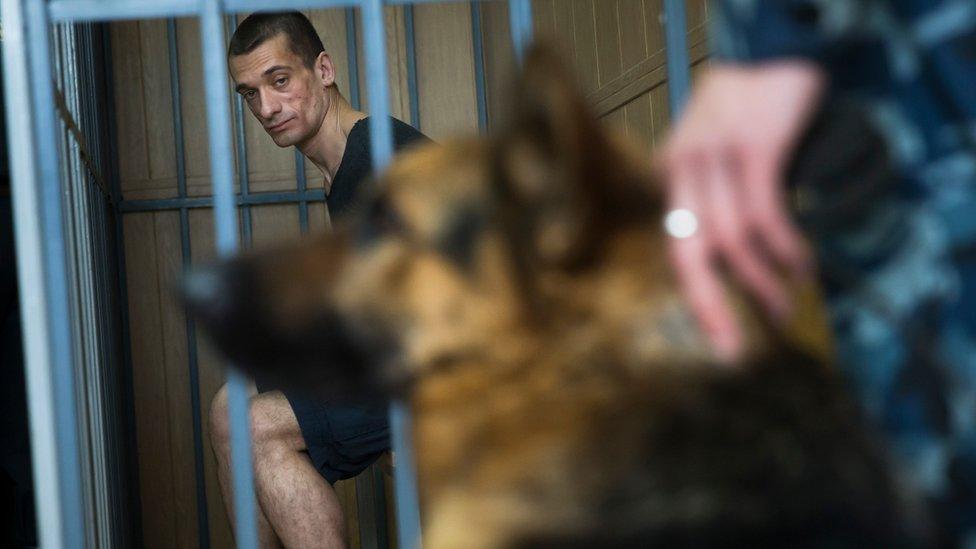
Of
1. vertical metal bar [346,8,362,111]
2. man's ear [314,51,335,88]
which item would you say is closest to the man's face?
man's ear [314,51,335,88]

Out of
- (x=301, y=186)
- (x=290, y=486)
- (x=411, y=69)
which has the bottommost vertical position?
(x=290, y=486)

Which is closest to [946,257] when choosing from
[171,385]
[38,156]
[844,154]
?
[844,154]

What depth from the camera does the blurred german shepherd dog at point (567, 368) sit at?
64 cm

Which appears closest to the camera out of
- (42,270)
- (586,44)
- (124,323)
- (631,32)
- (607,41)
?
(42,270)

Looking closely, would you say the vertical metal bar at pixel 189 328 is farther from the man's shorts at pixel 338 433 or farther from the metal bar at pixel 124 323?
the man's shorts at pixel 338 433

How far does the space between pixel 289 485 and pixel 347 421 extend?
0.21m

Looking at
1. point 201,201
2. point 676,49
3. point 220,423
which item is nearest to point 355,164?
point 220,423

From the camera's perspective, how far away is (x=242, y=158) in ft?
12.3

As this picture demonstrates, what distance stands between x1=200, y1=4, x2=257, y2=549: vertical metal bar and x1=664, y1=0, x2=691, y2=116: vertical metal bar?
0.63 m

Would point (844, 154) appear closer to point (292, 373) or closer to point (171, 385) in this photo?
point (292, 373)

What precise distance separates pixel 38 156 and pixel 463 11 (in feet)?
9.42

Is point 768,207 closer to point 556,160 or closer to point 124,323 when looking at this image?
point 556,160

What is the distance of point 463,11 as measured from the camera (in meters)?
4.03

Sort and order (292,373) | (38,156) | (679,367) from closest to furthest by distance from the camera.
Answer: (679,367) → (292,373) → (38,156)
